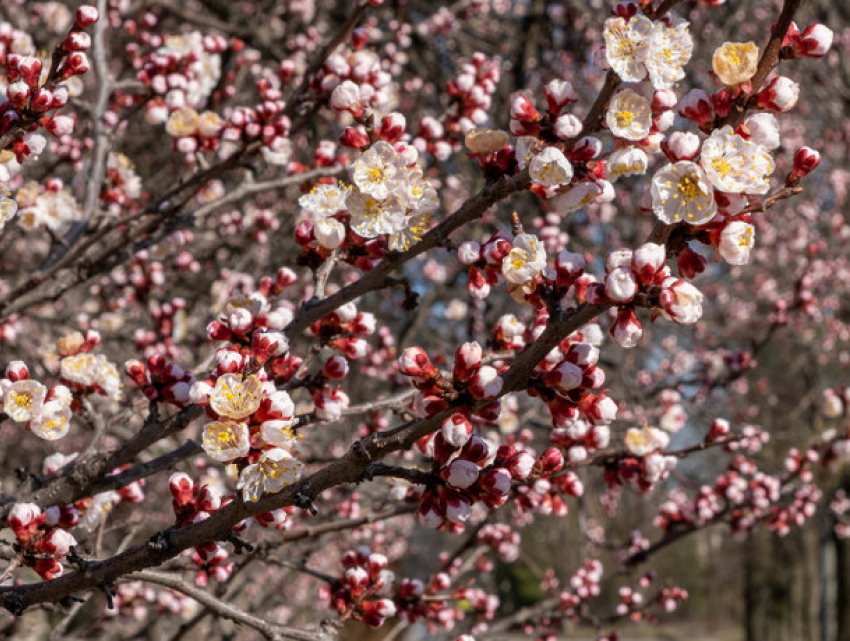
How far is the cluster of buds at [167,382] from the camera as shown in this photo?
192 centimetres

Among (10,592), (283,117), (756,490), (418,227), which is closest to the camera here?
(10,592)

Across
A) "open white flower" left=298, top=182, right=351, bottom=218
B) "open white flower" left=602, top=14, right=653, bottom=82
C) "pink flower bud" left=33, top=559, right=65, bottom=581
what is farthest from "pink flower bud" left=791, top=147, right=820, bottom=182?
"pink flower bud" left=33, top=559, right=65, bottom=581

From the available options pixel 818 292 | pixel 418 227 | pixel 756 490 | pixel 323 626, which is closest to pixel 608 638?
pixel 756 490

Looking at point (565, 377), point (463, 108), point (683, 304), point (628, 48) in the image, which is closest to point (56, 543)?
point (565, 377)

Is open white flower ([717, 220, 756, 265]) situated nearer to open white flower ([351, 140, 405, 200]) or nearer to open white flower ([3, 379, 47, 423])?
open white flower ([351, 140, 405, 200])

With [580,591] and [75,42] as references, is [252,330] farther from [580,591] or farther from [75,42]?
[580,591]

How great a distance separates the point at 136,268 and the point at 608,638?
9.13ft

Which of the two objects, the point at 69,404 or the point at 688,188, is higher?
the point at 688,188

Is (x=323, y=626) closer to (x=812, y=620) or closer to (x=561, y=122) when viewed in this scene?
(x=561, y=122)

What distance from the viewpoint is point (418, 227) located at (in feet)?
6.58

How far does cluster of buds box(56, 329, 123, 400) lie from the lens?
7.53ft

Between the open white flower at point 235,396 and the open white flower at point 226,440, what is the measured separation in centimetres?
3

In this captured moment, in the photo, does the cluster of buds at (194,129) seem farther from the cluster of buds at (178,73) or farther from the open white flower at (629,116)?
the open white flower at (629,116)

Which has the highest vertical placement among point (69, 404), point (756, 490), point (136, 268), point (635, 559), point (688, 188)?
point (688, 188)
